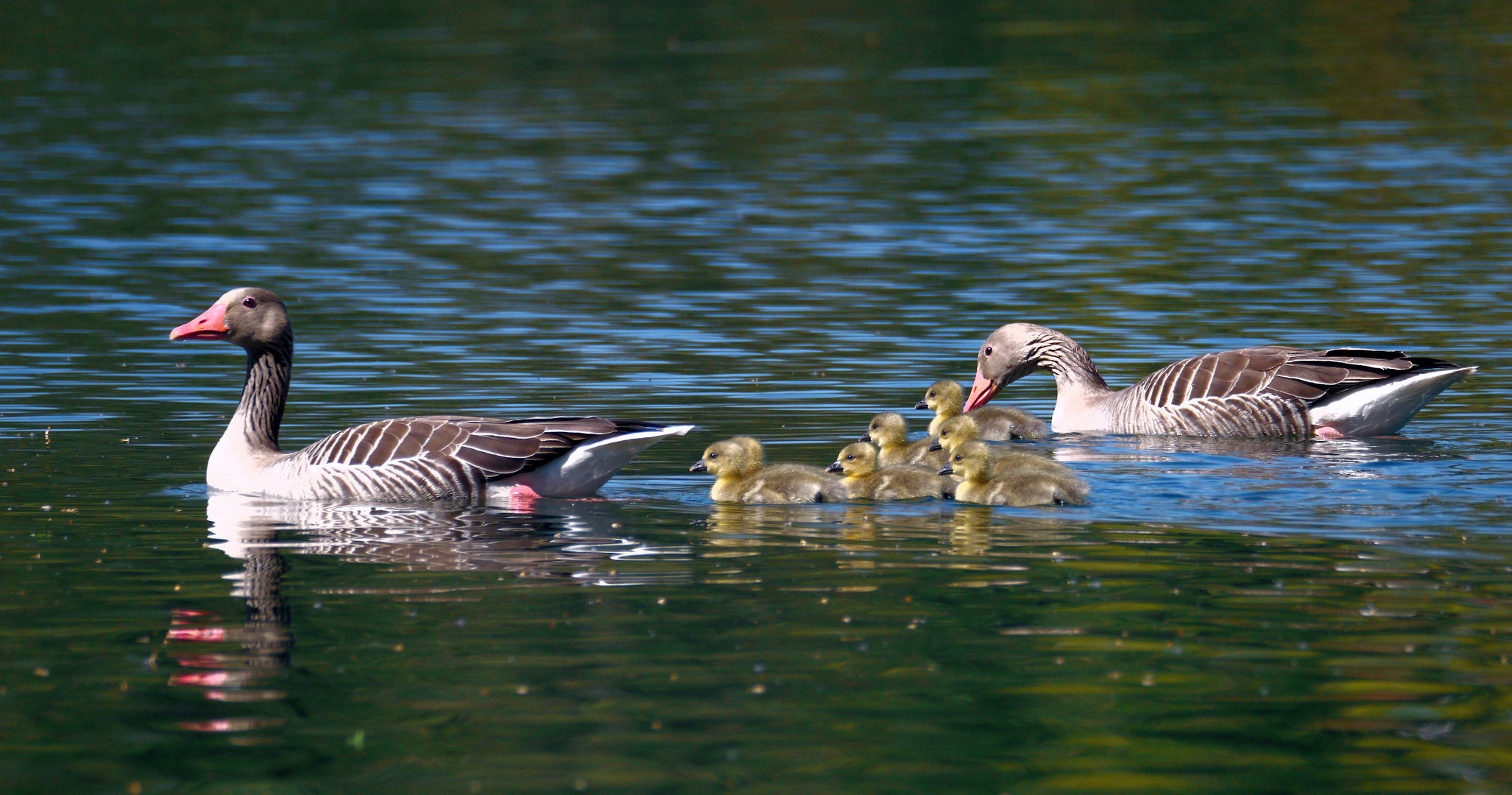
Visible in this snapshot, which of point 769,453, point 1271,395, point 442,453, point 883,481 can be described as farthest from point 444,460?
point 1271,395

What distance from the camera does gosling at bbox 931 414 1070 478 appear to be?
49.7 ft

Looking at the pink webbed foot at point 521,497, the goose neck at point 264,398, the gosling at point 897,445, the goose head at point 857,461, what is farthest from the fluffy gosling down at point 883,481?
the goose neck at point 264,398

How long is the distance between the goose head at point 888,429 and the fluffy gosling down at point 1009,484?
163 centimetres

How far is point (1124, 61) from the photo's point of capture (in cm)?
6228

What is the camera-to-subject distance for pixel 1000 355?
20281mm

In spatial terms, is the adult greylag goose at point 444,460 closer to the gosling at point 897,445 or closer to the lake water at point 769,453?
the lake water at point 769,453

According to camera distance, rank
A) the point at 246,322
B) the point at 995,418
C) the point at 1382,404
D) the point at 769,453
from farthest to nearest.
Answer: the point at 995,418, the point at 1382,404, the point at 769,453, the point at 246,322

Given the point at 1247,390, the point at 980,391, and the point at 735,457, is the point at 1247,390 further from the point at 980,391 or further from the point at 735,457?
the point at 735,457

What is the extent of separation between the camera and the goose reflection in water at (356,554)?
34.3 ft

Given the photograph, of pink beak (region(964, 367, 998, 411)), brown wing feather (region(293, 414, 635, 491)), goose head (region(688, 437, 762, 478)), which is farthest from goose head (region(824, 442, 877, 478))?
pink beak (region(964, 367, 998, 411))

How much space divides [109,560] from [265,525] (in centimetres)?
158

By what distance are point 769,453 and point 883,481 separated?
1.79 m

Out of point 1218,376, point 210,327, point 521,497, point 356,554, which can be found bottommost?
point 356,554

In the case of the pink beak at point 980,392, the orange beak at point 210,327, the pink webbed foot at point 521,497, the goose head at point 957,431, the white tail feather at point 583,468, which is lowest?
the pink webbed foot at point 521,497
